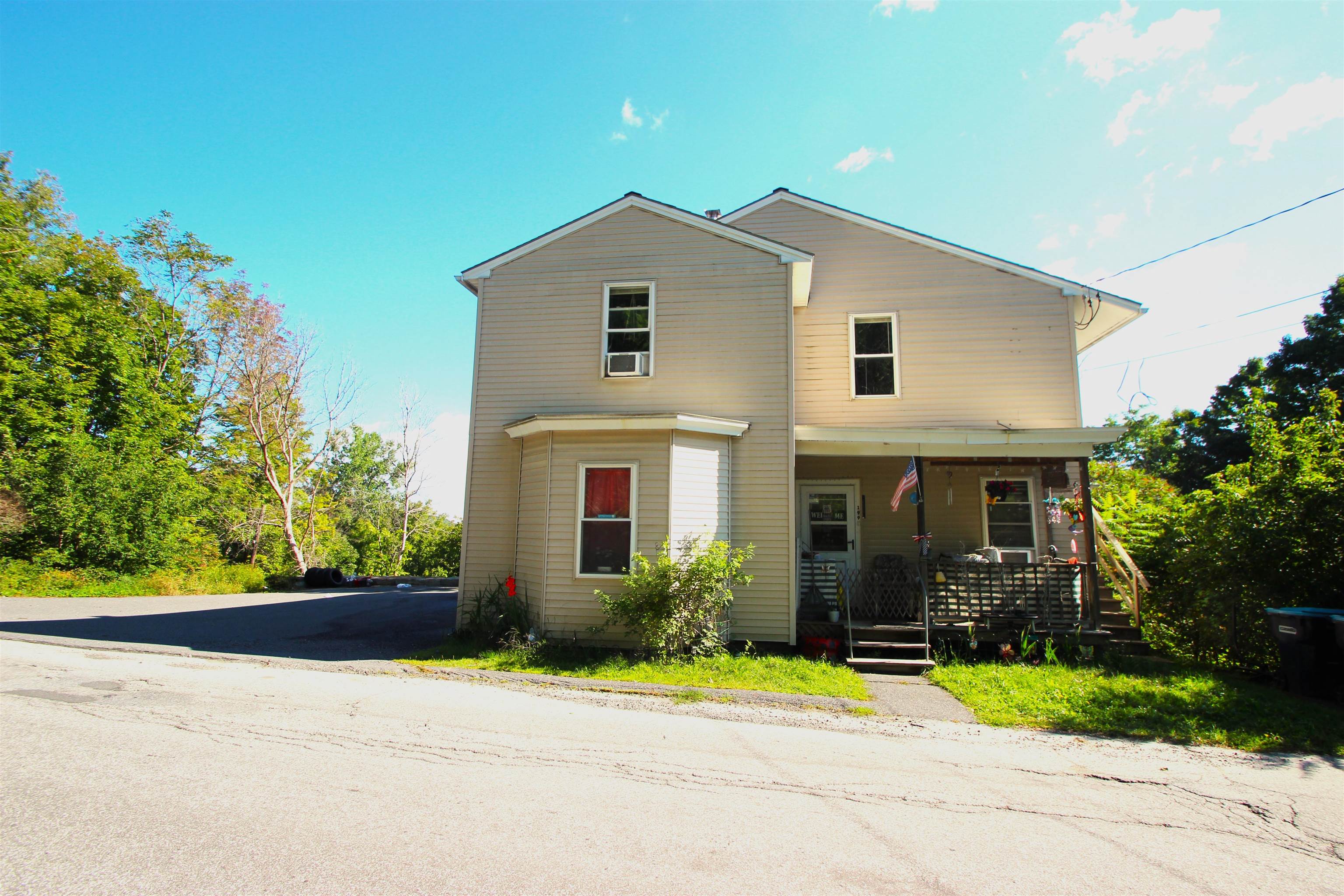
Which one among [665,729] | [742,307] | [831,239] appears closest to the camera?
[665,729]

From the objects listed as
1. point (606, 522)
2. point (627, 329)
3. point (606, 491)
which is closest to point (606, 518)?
point (606, 522)

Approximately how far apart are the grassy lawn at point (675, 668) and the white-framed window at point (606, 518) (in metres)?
1.25

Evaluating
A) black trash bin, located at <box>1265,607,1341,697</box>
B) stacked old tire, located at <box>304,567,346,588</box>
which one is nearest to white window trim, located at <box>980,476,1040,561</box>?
black trash bin, located at <box>1265,607,1341,697</box>

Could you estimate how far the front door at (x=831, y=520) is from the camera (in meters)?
12.2

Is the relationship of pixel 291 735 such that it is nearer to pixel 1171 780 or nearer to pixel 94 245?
pixel 1171 780

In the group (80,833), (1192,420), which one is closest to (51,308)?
(80,833)

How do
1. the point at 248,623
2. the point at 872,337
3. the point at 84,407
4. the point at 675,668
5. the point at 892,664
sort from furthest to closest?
the point at 84,407 < the point at 872,337 < the point at 248,623 < the point at 892,664 < the point at 675,668

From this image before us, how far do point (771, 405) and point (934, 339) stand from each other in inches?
156

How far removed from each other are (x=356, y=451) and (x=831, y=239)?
45.5 meters

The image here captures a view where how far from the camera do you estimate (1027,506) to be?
1207 cm

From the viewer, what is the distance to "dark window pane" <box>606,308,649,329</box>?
11.4 meters

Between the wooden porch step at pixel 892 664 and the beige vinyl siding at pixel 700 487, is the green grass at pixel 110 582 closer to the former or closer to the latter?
the beige vinyl siding at pixel 700 487

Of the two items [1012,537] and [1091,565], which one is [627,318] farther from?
[1091,565]

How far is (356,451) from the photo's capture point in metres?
49.6
